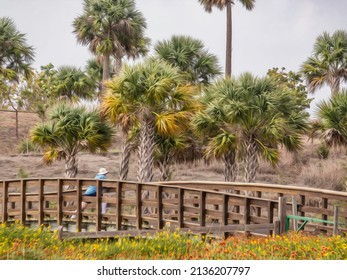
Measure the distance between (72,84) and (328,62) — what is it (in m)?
14.3

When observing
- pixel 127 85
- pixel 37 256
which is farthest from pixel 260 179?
pixel 37 256

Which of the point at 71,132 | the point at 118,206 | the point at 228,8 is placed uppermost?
the point at 228,8

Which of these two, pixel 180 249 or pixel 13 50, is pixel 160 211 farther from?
pixel 13 50

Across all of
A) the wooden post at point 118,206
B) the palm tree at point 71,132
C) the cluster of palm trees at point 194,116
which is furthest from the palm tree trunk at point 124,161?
the wooden post at point 118,206

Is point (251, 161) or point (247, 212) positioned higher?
point (251, 161)

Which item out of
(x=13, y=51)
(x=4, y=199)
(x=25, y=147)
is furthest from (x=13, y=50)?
(x=4, y=199)

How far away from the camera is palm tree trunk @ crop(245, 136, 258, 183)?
69.2 ft

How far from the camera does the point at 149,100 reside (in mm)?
21062

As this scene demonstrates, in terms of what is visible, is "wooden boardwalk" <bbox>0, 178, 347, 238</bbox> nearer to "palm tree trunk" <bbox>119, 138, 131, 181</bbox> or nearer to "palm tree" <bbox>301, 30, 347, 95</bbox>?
"palm tree trunk" <bbox>119, 138, 131, 181</bbox>

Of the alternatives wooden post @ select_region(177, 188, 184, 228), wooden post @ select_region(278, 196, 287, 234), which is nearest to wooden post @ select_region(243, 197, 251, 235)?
wooden post @ select_region(278, 196, 287, 234)

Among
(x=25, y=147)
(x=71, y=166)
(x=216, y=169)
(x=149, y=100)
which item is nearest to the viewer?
(x=149, y=100)

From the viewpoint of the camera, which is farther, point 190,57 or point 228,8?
point 228,8

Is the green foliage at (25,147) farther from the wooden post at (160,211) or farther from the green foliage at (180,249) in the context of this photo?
the green foliage at (180,249)
